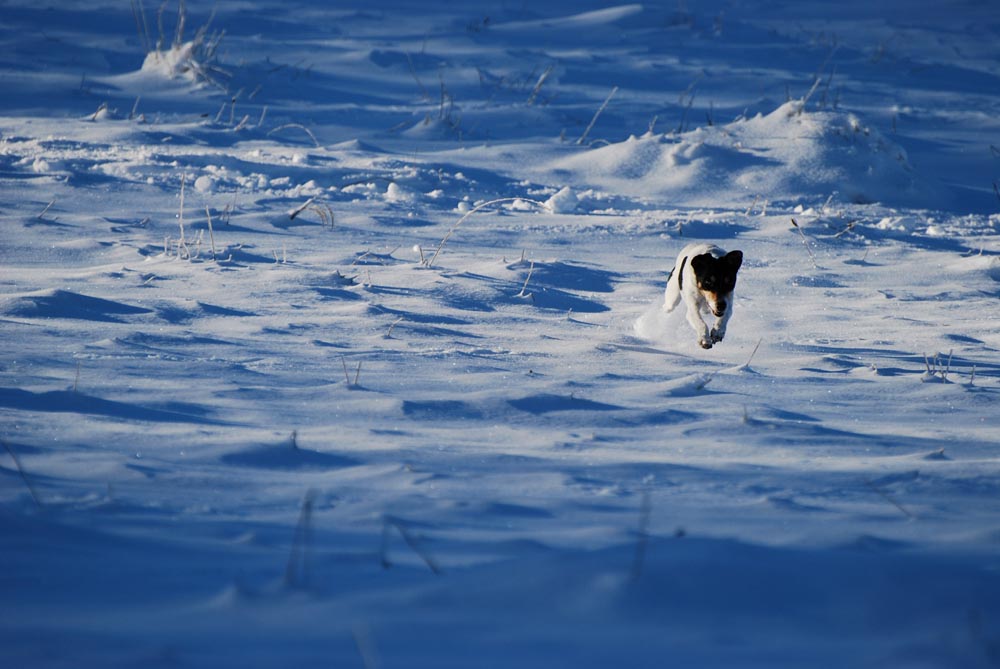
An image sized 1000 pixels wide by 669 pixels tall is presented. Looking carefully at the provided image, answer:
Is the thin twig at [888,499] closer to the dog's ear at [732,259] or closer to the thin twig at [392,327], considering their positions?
the dog's ear at [732,259]

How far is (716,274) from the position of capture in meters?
4.00

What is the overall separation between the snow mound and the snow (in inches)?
1.3

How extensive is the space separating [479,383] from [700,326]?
1197 mm

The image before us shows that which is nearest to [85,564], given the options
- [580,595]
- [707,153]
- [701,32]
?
[580,595]

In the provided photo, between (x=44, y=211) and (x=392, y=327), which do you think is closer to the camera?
(x=392, y=327)

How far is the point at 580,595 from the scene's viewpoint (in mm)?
1807

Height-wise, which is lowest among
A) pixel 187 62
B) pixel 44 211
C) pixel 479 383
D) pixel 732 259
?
pixel 479 383

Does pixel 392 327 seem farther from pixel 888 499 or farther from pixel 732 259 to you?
pixel 888 499

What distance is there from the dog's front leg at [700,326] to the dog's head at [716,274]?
0.41 feet

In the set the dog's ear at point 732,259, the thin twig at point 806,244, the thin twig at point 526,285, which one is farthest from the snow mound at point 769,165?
the dog's ear at point 732,259

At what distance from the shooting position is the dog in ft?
13.1

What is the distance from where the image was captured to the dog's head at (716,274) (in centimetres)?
400

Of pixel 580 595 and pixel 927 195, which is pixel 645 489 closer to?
pixel 580 595

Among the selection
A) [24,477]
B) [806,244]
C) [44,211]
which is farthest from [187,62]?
[24,477]
